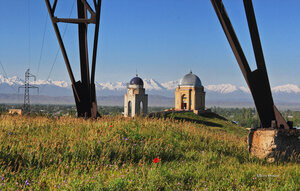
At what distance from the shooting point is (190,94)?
53.0m

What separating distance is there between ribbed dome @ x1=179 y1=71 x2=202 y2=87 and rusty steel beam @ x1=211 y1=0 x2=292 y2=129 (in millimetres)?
48072

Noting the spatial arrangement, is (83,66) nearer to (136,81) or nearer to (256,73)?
(256,73)

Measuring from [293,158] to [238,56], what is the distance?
2.57 metres

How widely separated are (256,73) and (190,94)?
4622cm

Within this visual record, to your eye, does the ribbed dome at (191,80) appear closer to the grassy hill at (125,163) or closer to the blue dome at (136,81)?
the blue dome at (136,81)

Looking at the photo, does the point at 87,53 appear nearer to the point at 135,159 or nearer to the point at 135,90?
the point at 135,159

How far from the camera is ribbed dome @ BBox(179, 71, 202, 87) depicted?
55.3 m

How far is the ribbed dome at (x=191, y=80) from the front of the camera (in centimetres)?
5528

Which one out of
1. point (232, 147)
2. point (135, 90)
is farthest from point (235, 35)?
point (135, 90)

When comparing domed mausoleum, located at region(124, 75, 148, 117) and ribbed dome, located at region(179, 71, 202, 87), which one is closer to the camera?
ribbed dome, located at region(179, 71, 202, 87)

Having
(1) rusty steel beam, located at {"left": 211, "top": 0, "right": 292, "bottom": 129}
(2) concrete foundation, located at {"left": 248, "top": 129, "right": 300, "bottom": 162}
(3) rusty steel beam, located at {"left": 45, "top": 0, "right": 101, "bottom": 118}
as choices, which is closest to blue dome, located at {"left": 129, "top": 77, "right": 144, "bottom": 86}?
(3) rusty steel beam, located at {"left": 45, "top": 0, "right": 101, "bottom": 118}

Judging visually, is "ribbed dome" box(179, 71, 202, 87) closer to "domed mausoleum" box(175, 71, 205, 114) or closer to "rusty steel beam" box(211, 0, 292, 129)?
"domed mausoleum" box(175, 71, 205, 114)

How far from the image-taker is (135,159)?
620cm

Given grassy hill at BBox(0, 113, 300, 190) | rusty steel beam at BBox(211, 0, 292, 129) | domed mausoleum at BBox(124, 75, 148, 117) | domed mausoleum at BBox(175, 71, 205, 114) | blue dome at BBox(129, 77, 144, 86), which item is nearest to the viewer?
grassy hill at BBox(0, 113, 300, 190)
